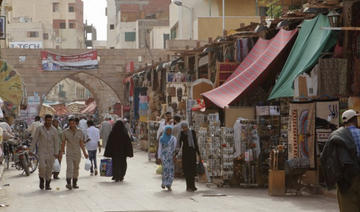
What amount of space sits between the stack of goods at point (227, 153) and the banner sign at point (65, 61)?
1053 inches

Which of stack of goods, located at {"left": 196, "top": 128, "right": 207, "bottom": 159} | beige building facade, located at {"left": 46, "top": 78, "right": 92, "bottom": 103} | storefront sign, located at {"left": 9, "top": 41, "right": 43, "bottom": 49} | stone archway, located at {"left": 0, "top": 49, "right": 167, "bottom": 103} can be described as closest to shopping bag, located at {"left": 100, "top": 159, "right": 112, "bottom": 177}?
stack of goods, located at {"left": 196, "top": 128, "right": 207, "bottom": 159}

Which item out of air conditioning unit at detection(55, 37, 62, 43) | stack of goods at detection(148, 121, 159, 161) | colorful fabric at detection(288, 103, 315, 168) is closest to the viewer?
colorful fabric at detection(288, 103, 315, 168)

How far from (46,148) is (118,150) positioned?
250 cm

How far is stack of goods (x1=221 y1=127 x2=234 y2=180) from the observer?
47.8 ft

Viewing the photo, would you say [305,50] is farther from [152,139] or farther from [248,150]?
[152,139]

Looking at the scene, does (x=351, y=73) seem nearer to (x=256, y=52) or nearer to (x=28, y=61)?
(x=256, y=52)

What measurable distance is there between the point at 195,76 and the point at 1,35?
5805 millimetres

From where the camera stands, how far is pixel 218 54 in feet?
64.8

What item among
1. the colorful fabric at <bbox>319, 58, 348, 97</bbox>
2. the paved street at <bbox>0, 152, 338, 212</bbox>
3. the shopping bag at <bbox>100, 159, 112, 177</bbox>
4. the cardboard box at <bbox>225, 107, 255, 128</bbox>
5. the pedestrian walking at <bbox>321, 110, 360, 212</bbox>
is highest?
the colorful fabric at <bbox>319, 58, 348, 97</bbox>

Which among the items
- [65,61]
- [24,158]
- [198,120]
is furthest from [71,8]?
[198,120]

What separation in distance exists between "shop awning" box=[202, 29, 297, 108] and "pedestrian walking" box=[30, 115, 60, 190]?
3.31 metres

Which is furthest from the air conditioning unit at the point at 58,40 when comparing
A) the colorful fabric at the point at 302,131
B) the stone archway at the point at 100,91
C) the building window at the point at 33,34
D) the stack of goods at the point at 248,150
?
the colorful fabric at the point at 302,131

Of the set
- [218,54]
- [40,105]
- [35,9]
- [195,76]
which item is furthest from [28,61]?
[35,9]

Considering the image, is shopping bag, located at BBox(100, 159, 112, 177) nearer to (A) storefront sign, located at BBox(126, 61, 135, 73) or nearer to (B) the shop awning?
(B) the shop awning
